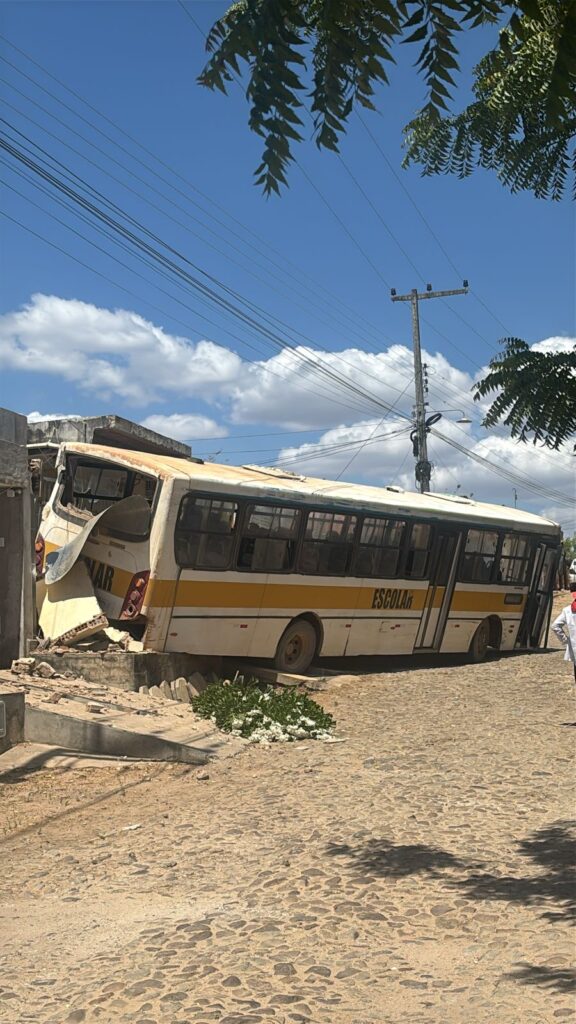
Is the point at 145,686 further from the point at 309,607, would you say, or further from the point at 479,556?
the point at 479,556

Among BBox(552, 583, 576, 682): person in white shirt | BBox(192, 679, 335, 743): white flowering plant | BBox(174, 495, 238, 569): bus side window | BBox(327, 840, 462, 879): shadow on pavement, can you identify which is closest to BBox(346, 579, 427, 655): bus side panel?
BBox(174, 495, 238, 569): bus side window

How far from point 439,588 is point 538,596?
3890mm

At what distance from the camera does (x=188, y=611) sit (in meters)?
13.4

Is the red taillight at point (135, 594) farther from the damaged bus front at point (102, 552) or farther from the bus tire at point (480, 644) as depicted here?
the bus tire at point (480, 644)

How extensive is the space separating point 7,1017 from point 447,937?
226 cm

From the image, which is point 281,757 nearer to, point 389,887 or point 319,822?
point 319,822

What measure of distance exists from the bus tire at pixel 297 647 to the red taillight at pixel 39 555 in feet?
12.4

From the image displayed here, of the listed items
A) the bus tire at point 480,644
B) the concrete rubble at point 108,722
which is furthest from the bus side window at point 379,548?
the concrete rubble at point 108,722

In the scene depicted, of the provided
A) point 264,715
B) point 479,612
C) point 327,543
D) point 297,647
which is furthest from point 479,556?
point 264,715

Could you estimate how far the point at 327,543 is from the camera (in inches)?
608

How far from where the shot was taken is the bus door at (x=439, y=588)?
57.7ft

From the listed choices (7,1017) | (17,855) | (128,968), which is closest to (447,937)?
(128,968)

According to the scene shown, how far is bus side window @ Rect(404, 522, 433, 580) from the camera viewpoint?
55.9 feet

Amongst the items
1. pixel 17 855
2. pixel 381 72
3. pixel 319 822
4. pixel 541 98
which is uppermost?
pixel 541 98
